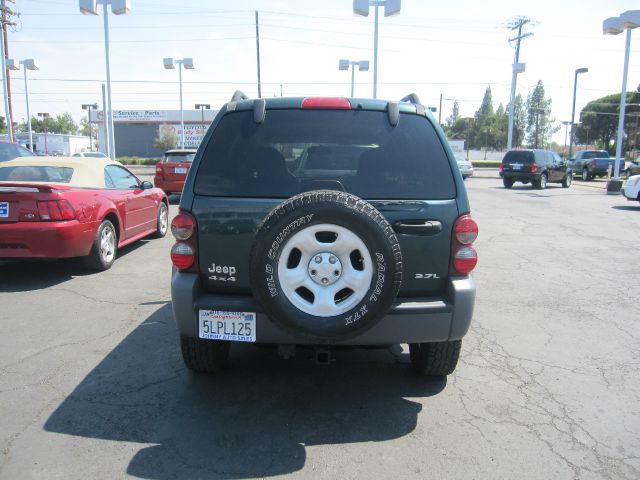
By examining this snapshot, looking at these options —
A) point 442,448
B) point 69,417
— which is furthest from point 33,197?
point 442,448

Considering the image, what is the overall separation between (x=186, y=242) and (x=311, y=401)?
1.35 meters

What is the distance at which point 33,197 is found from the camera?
5879mm

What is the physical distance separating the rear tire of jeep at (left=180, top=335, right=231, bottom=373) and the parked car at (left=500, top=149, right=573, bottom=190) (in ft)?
73.1

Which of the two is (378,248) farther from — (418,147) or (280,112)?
(280,112)

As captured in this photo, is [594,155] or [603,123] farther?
[603,123]

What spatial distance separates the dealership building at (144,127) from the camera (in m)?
64.4

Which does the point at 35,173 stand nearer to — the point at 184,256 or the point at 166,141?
the point at 184,256

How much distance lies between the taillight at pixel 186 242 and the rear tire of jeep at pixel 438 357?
169 centimetres

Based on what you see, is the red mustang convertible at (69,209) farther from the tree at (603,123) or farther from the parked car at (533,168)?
the tree at (603,123)

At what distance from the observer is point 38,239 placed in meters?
5.89

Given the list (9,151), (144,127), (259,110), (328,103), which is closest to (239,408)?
(259,110)

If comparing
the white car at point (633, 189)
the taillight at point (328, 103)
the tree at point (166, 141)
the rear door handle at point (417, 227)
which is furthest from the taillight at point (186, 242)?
the tree at point (166, 141)

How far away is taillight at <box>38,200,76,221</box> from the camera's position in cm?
593

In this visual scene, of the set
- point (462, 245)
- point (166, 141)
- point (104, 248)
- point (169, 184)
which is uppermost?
point (166, 141)
